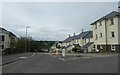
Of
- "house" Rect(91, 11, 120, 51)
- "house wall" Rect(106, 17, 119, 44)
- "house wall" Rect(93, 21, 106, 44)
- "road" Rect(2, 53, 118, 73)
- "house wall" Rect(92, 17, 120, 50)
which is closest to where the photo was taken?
"road" Rect(2, 53, 118, 73)

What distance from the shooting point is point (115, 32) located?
3922cm

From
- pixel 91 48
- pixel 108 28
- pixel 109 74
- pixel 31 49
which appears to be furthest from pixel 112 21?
pixel 31 49

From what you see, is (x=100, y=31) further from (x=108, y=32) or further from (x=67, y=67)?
(x=67, y=67)

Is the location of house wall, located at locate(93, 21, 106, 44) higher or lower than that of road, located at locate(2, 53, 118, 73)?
higher

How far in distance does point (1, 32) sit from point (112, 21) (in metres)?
31.6

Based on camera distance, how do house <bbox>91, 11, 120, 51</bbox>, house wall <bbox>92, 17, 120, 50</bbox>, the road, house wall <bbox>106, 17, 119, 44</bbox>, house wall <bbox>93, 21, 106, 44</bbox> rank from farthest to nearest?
house wall <bbox>93, 21, 106, 44</bbox> → house wall <bbox>106, 17, 119, 44</bbox> → house <bbox>91, 11, 120, 51</bbox> → house wall <bbox>92, 17, 120, 50</bbox> → the road

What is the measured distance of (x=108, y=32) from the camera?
41.4m

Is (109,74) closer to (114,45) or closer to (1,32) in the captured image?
(114,45)

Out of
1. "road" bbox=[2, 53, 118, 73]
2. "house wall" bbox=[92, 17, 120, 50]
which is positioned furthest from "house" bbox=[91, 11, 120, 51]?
"road" bbox=[2, 53, 118, 73]

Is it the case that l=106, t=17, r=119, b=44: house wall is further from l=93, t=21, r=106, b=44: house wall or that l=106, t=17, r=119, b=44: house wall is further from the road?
the road

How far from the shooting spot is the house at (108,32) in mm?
38594

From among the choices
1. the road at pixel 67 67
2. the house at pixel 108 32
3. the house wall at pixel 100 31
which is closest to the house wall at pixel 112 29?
the house at pixel 108 32

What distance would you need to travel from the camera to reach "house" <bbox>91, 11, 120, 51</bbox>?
3859 cm

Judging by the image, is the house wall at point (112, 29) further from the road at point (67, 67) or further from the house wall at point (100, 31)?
the road at point (67, 67)
